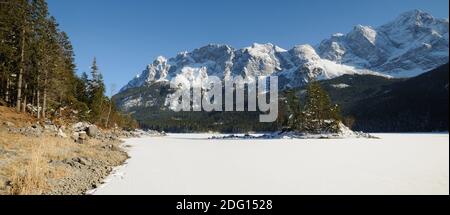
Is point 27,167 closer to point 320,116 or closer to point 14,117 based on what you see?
point 14,117

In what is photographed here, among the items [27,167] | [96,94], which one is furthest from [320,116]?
[27,167]

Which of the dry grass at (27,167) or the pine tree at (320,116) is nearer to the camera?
the dry grass at (27,167)

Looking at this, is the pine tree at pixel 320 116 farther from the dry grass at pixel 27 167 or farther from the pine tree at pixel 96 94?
the dry grass at pixel 27 167

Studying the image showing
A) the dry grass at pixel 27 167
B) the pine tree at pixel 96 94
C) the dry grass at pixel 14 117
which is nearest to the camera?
the dry grass at pixel 27 167

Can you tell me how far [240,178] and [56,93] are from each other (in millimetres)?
44802

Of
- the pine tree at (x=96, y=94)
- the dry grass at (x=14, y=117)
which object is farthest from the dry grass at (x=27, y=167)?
the pine tree at (x=96, y=94)

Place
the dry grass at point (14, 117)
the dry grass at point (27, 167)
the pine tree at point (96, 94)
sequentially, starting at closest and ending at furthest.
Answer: the dry grass at point (27, 167)
the dry grass at point (14, 117)
the pine tree at point (96, 94)

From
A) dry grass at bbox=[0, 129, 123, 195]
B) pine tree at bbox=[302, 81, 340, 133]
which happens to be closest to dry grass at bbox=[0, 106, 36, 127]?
dry grass at bbox=[0, 129, 123, 195]

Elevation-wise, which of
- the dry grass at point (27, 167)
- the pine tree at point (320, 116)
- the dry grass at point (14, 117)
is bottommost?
the dry grass at point (27, 167)

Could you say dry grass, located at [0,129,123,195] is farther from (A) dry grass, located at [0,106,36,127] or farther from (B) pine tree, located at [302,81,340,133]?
(B) pine tree, located at [302,81,340,133]

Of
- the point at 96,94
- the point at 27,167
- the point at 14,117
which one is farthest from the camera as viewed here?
the point at 96,94

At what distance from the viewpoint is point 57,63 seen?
5266cm

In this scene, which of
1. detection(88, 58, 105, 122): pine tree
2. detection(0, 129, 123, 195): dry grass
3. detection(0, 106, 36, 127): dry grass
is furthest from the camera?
detection(88, 58, 105, 122): pine tree

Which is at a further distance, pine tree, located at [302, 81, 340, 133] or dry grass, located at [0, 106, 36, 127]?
pine tree, located at [302, 81, 340, 133]
